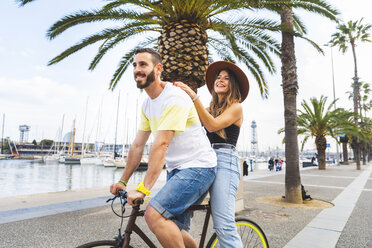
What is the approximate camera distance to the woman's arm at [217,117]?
1.87 metres

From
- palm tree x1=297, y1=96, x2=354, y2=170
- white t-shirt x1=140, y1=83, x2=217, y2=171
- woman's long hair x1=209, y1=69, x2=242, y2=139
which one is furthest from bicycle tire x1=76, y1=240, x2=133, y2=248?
palm tree x1=297, y1=96, x2=354, y2=170

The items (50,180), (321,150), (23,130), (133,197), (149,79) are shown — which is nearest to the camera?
(133,197)

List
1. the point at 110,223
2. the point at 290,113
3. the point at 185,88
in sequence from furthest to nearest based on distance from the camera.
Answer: the point at 290,113
the point at 110,223
the point at 185,88

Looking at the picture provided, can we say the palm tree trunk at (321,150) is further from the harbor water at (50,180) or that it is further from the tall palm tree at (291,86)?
the tall palm tree at (291,86)

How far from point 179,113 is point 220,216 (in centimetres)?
87

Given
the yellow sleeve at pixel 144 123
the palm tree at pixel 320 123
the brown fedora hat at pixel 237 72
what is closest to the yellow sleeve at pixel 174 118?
the yellow sleeve at pixel 144 123

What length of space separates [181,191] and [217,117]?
711 mm

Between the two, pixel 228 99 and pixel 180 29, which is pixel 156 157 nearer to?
pixel 228 99

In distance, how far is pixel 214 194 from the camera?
1.88 m

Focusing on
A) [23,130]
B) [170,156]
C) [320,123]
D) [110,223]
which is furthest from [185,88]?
[23,130]

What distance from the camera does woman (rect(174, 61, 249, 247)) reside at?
1.85m

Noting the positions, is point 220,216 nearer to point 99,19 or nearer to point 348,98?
point 99,19

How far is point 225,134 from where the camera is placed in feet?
6.95

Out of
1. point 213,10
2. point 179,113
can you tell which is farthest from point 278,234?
point 213,10
